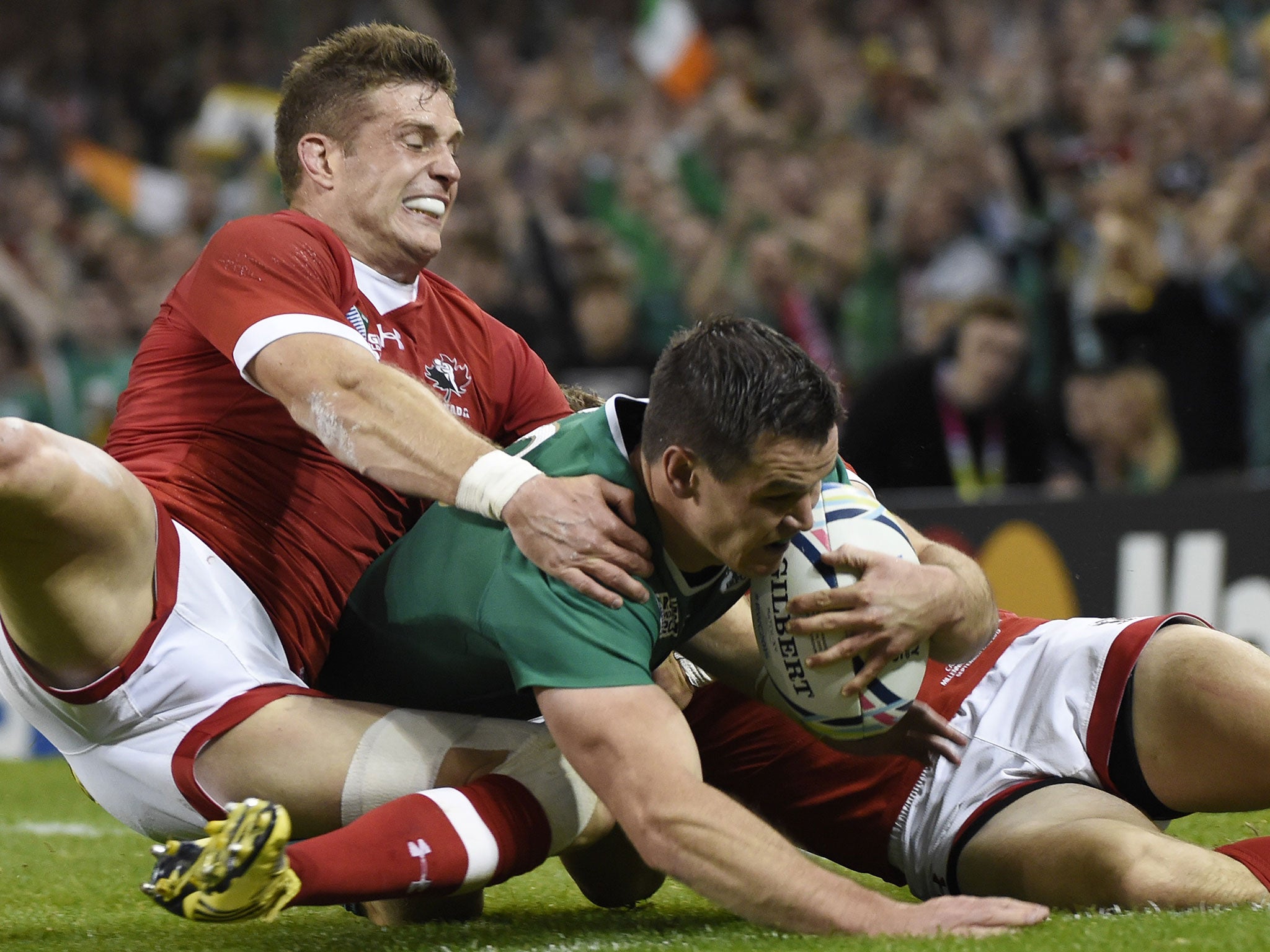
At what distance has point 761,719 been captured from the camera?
368 centimetres

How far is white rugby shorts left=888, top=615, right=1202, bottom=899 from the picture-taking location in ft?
11.1

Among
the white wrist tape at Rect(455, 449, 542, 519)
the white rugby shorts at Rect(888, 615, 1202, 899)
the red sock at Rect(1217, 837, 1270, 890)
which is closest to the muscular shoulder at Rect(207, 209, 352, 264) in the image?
the white wrist tape at Rect(455, 449, 542, 519)

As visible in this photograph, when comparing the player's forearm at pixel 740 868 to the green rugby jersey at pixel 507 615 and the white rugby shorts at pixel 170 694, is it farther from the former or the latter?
the white rugby shorts at pixel 170 694

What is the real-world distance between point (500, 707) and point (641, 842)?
77 centimetres

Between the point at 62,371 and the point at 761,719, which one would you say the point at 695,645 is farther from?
the point at 62,371

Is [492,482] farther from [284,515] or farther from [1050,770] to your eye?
[1050,770]

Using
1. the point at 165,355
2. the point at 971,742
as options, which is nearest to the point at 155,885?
the point at 165,355

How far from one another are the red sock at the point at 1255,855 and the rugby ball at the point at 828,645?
2.29 feet

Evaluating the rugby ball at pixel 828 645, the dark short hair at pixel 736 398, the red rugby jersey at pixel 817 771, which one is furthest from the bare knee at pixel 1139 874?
the dark short hair at pixel 736 398

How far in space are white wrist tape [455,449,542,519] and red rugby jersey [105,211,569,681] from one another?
0.48 meters

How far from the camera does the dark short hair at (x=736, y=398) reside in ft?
9.37

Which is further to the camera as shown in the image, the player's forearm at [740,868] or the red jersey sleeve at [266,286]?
the red jersey sleeve at [266,286]

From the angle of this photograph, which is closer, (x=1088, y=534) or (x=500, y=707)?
(x=500, y=707)

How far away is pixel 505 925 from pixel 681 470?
118 centimetres
